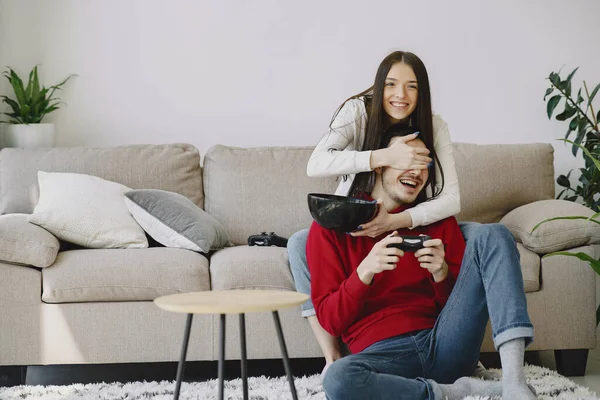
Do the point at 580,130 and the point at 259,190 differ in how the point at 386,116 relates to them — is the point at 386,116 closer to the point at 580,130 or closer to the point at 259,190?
the point at 259,190

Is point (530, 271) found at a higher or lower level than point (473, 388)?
higher

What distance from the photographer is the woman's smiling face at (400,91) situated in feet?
8.09

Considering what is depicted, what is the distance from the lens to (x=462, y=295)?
2078mm

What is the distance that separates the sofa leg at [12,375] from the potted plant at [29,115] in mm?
1179

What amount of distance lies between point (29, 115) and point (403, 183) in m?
2.00

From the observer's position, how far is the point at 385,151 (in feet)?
7.72

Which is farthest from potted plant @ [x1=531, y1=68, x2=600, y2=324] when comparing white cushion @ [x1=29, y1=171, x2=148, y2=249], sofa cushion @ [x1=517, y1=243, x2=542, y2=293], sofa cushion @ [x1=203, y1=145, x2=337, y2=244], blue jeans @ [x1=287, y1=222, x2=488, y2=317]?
white cushion @ [x1=29, y1=171, x2=148, y2=249]

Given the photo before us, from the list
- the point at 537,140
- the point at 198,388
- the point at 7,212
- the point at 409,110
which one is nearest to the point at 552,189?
the point at 537,140

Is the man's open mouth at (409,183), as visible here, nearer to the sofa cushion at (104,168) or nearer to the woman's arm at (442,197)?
the woman's arm at (442,197)

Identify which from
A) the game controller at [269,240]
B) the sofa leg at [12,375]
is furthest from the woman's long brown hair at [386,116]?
the sofa leg at [12,375]

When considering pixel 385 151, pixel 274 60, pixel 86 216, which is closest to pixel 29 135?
pixel 86 216

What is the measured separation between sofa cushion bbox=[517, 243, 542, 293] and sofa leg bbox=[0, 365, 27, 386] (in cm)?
175

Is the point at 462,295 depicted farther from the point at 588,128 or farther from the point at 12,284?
the point at 588,128

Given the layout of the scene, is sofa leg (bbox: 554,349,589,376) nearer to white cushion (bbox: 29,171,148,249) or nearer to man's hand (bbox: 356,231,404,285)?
man's hand (bbox: 356,231,404,285)
